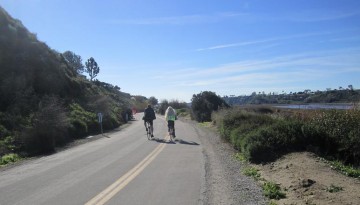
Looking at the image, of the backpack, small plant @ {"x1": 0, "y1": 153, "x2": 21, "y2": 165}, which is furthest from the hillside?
the backpack

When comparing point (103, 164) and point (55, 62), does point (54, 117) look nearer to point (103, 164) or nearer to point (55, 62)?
point (103, 164)

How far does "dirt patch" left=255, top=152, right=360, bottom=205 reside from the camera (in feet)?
27.5

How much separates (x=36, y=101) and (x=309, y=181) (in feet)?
80.8

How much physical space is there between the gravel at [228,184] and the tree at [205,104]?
33322mm

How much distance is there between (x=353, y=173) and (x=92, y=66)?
90076 mm

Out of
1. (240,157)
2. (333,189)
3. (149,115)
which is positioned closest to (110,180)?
(333,189)

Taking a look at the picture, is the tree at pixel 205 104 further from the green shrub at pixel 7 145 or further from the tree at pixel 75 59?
the tree at pixel 75 59

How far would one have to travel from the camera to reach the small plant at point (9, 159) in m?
17.8

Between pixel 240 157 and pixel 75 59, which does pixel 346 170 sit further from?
pixel 75 59

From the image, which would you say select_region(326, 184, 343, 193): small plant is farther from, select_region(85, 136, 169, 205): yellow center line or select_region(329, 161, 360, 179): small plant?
select_region(85, 136, 169, 205): yellow center line

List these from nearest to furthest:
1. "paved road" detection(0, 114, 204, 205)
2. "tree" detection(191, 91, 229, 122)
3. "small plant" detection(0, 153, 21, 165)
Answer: "paved road" detection(0, 114, 204, 205), "small plant" detection(0, 153, 21, 165), "tree" detection(191, 91, 229, 122)

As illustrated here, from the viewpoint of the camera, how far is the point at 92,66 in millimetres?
97188

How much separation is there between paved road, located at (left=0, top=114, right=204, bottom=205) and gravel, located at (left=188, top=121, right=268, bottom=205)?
266mm

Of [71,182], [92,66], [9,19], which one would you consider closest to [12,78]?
[9,19]
